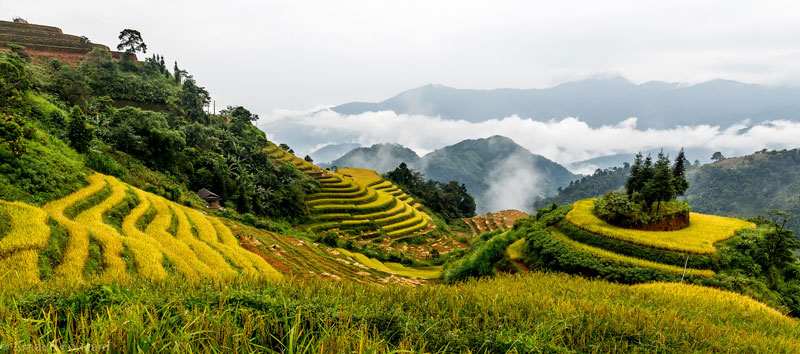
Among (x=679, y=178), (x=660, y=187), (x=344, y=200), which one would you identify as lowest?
(x=344, y=200)

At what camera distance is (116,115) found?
22.3 meters

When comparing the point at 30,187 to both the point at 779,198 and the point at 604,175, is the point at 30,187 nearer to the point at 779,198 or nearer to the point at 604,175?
the point at 779,198

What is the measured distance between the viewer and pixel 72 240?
6.89 meters

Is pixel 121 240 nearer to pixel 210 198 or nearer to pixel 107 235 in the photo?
pixel 107 235

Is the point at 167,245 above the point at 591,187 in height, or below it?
below

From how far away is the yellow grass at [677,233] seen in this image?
36.4 ft

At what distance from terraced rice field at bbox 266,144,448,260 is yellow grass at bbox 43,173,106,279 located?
60.4ft

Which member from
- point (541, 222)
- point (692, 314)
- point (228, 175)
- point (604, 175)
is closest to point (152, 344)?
point (692, 314)

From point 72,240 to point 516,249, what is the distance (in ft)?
51.0

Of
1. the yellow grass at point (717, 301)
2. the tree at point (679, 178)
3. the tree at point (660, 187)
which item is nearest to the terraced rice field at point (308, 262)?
the yellow grass at point (717, 301)

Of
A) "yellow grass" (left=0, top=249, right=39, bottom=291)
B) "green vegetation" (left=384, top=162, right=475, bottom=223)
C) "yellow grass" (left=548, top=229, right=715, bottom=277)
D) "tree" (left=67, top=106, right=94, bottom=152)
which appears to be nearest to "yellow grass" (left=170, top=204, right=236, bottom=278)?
"yellow grass" (left=0, top=249, right=39, bottom=291)

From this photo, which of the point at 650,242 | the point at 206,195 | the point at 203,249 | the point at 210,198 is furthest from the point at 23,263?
the point at 206,195

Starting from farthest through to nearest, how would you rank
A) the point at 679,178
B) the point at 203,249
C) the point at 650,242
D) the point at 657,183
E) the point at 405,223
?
the point at 405,223 < the point at 679,178 < the point at 657,183 < the point at 650,242 < the point at 203,249

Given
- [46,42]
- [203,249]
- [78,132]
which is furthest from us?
[46,42]
